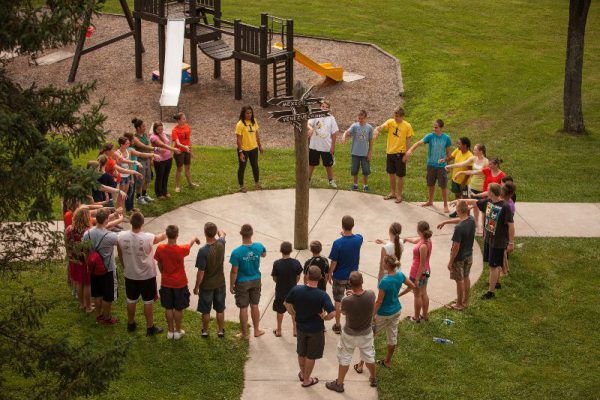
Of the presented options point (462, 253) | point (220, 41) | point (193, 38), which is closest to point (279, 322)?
point (462, 253)

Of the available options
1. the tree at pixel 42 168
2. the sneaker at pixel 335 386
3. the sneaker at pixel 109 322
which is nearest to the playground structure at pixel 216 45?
the sneaker at pixel 109 322

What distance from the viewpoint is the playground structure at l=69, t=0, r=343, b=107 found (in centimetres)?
2352

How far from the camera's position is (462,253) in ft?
40.5

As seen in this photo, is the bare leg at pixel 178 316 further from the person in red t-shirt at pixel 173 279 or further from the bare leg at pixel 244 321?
the bare leg at pixel 244 321

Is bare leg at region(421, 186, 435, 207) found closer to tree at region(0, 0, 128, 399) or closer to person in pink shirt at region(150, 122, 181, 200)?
person in pink shirt at region(150, 122, 181, 200)

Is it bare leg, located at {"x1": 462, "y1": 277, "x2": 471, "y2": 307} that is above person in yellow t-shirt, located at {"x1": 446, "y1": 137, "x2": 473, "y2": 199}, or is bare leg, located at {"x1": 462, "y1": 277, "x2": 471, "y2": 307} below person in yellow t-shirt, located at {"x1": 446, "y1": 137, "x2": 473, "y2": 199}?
below

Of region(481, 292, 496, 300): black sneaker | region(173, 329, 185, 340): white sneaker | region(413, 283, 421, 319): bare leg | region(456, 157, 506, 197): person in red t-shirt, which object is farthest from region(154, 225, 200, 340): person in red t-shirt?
region(456, 157, 506, 197): person in red t-shirt

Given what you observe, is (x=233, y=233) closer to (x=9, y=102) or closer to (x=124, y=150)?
(x=124, y=150)

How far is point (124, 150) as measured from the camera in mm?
14906

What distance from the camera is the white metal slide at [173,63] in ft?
75.2

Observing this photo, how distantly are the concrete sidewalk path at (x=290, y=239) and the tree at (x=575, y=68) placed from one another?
258 inches

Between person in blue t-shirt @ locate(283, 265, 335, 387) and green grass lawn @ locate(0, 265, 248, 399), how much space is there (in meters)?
0.91

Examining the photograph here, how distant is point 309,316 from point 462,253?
3037 millimetres

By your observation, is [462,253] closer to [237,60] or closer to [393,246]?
[393,246]
